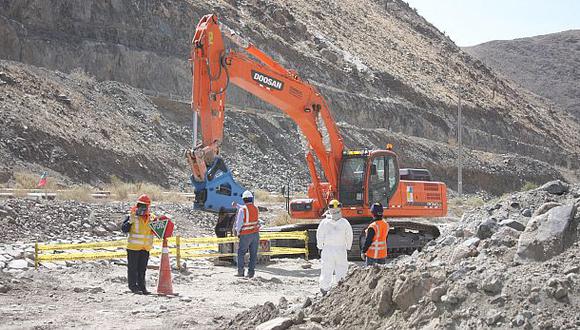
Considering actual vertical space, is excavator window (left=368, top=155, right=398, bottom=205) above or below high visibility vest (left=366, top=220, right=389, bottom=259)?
above

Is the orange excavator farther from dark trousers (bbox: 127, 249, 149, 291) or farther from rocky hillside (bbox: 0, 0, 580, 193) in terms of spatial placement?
rocky hillside (bbox: 0, 0, 580, 193)

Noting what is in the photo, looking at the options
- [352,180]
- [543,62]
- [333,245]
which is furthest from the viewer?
[543,62]

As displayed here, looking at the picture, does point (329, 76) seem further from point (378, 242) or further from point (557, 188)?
point (557, 188)

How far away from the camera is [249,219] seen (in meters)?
13.7

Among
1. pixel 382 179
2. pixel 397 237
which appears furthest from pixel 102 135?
pixel 397 237

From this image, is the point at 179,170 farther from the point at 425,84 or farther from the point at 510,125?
the point at 510,125

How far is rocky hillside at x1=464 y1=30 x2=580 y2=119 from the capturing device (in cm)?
10400

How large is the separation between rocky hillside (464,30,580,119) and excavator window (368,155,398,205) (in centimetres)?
8615

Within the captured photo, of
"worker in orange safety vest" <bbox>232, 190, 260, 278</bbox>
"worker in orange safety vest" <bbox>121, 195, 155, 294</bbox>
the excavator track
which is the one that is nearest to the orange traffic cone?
"worker in orange safety vest" <bbox>121, 195, 155, 294</bbox>

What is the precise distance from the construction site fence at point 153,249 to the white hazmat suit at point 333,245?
187 inches

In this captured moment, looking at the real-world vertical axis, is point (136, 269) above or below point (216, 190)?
below

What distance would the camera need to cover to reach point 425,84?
5862cm

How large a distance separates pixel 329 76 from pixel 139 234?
39.5 m

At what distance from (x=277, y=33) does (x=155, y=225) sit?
39.8 metres
